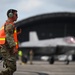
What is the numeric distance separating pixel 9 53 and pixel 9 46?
0.20 metres

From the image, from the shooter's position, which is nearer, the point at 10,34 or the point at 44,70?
the point at 10,34

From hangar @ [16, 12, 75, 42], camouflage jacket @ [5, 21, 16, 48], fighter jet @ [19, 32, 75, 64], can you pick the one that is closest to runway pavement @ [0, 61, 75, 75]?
camouflage jacket @ [5, 21, 16, 48]

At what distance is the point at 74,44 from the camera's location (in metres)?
48.9

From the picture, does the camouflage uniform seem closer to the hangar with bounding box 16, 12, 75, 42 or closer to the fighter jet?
the fighter jet

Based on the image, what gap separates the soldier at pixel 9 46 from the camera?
847 cm

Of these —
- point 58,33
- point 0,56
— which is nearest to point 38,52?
point 58,33

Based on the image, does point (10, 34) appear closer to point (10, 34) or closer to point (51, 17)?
point (10, 34)

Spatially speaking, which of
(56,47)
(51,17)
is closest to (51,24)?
(51,17)

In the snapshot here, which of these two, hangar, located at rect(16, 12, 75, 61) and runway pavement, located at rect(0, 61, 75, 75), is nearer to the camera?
runway pavement, located at rect(0, 61, 75, 75)

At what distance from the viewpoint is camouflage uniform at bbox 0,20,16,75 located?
8.47 m

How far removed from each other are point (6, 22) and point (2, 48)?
2.26 feet

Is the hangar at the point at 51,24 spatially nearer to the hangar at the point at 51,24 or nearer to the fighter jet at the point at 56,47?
the hangar at the point at 51,24

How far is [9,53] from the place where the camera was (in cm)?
859

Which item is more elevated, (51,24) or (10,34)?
(51,24)
